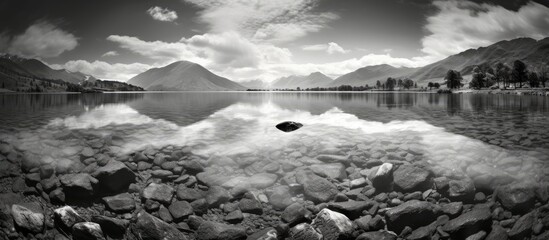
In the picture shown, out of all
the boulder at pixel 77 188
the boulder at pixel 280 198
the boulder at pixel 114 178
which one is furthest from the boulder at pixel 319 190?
the boulder at pixel 77 188

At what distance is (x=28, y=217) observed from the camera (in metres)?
10.8

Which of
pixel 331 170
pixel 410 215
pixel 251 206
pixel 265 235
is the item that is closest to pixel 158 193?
pixel 251 206

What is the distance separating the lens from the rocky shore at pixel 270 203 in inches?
381

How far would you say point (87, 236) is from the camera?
1005 centimetres

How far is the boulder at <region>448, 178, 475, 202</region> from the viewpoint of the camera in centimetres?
1136

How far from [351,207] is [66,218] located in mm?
10282

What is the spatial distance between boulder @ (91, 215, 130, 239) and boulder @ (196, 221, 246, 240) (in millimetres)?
2860

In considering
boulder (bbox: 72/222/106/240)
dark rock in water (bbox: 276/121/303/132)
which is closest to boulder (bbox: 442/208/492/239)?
boulder (bbox: 72/222/106/240)

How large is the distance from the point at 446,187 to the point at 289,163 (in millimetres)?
7284

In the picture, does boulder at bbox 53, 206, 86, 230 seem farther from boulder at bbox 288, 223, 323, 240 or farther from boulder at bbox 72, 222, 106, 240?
boulder at bbox 288, 223, 323, 240

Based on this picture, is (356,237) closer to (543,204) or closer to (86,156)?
(543,204)

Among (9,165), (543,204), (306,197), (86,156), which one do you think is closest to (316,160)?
(306,197)

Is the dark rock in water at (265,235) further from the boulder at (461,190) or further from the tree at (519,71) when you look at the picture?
the tree at (519,71)

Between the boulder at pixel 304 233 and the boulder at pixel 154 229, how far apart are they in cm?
359
